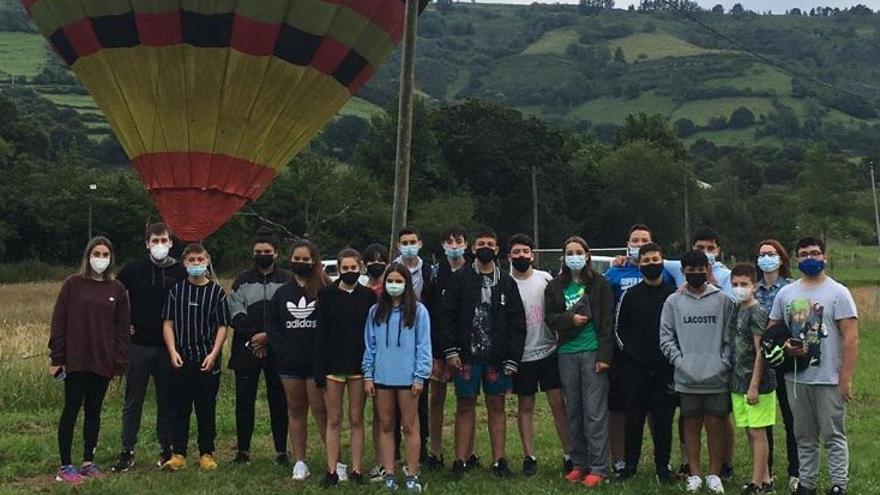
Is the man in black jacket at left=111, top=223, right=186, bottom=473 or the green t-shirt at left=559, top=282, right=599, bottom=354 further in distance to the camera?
the man in black jacket at left=111, top=223, right=186, bottom=473

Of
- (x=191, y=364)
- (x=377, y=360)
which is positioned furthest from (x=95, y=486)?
(x=377, y=360)

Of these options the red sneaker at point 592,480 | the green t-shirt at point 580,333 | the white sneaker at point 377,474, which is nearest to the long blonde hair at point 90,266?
the white sneaker at point 377,474

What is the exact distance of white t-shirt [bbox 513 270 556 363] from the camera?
7.26 metres

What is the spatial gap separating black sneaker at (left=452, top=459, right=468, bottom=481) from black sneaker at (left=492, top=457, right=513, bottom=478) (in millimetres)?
242

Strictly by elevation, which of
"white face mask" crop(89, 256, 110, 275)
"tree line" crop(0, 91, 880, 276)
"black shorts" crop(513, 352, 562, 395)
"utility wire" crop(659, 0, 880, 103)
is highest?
"utility wire" crop(659, 0, 880, 103)

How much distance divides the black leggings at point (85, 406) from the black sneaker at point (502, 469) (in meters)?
3.09

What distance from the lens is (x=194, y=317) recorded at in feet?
24.6

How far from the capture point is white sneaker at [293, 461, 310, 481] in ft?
23.5

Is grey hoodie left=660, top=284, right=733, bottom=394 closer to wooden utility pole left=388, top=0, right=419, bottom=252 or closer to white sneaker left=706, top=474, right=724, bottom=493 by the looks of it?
white sneaker left=706, top=474, right=724, bottom=493

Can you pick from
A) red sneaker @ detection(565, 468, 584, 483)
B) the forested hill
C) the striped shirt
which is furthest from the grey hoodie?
the forested hill

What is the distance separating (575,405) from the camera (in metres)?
7.21

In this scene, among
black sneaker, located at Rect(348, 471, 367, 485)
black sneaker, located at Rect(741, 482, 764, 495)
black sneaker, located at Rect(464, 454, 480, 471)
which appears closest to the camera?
black sneaker, located at Rect(741, 482, 764, 495)

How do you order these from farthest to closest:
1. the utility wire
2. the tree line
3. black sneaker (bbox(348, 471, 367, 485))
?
the tree line → the utility wire → black sneaker (bbox(348, 471, 367, 485))

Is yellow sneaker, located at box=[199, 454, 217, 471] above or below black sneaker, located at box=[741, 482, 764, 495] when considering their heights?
above
